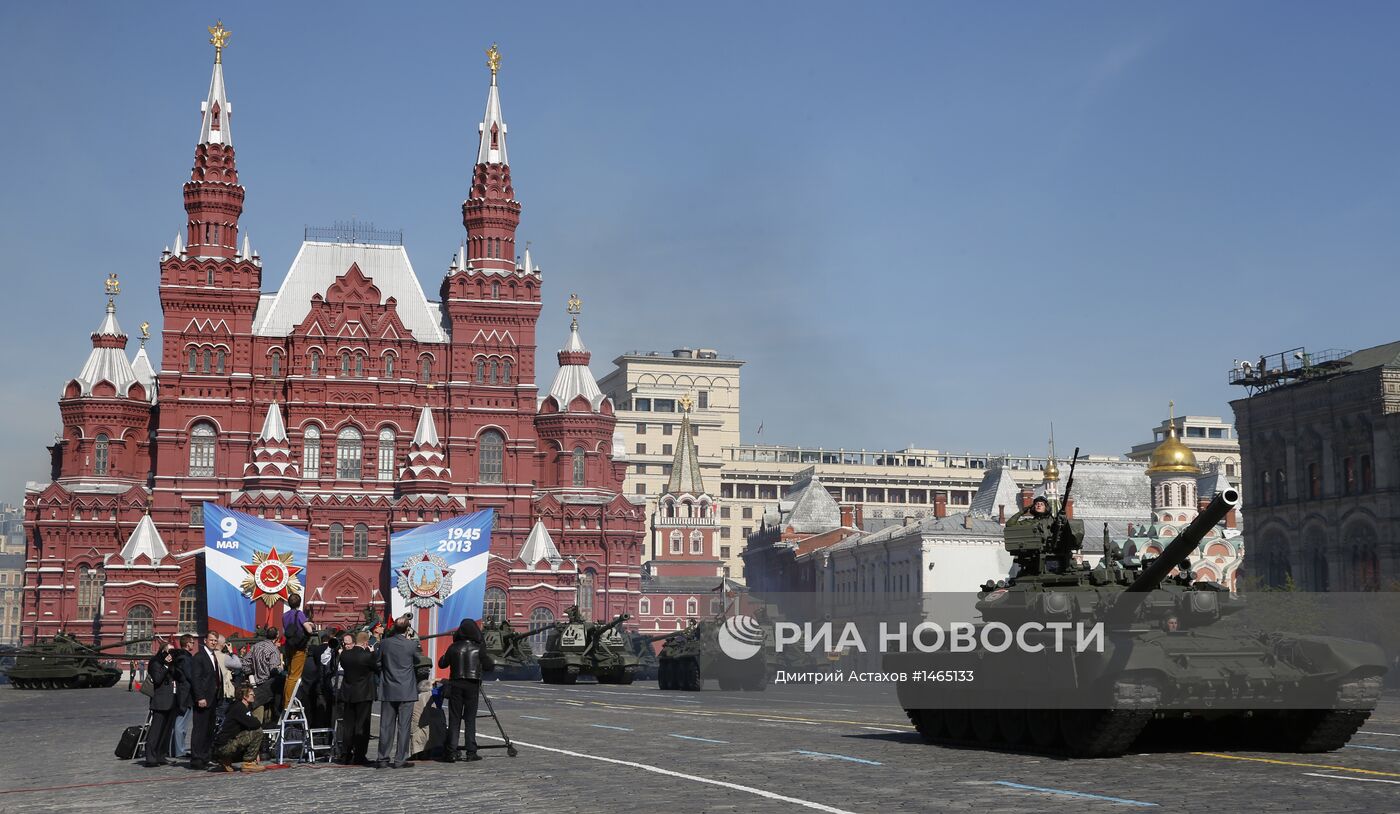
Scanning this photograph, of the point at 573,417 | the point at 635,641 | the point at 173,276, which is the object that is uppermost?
the point at 173,276

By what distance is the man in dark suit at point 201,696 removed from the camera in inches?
683

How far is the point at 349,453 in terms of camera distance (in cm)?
7975

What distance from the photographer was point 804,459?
591 ft

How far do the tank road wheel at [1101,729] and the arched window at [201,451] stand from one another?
66.8 meters

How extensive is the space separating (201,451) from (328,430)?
6.15m

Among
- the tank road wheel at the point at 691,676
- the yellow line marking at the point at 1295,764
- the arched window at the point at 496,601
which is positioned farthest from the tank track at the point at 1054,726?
the arched window at the point at 496,601

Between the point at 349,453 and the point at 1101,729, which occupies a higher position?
the point at 349,453

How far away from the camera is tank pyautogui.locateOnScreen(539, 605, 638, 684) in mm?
51625

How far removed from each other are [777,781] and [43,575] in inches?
2657

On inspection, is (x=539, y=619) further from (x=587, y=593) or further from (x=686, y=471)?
(x=686, y=471)

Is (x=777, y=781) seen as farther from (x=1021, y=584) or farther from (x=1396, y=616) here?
(x=1396, y=616)

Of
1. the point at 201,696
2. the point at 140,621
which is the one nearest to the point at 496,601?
the point at 140,621

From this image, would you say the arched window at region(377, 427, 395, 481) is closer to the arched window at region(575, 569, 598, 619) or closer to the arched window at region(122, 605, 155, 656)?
the arched window at region(575, 569, 598, 619)

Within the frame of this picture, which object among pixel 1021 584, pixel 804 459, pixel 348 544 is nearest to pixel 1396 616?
pixel 1021 584
